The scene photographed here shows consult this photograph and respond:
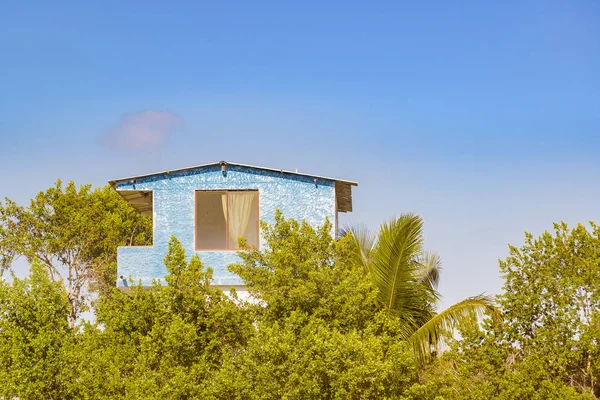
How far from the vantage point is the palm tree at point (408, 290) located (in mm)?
26375

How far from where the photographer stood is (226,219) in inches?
1057

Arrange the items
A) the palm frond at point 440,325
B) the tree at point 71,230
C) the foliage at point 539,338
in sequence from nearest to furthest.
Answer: the foliage at point 539,338 → the palm frond at point 440,325 → the tree at point 71,230

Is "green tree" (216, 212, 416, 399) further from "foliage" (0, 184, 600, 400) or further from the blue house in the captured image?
the blue house

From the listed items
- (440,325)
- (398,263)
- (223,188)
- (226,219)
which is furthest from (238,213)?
(440,325)

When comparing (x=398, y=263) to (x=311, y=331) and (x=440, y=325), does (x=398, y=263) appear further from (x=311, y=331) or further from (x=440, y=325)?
(x=311, y=331)

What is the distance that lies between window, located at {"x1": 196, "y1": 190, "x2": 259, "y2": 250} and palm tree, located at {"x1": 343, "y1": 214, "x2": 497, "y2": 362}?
269cm

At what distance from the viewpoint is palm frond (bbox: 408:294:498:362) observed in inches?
1019

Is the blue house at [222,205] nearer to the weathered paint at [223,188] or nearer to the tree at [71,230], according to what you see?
the weathered paint at [223,188]

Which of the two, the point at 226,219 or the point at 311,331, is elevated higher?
the point at 226,219

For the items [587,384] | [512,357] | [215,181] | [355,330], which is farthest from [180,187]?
[587,384]

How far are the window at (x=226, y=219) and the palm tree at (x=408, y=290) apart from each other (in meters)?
2.69

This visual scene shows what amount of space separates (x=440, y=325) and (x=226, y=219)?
6364 millimetres

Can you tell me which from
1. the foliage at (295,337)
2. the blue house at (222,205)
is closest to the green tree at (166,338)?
the foliage at (295,337)

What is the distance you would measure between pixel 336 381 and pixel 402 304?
18.4 feet
